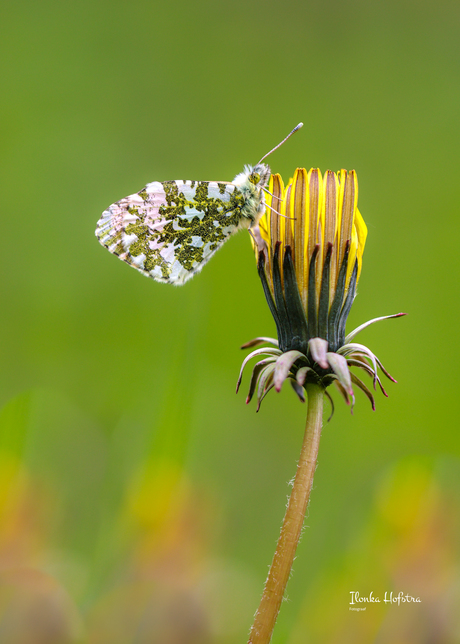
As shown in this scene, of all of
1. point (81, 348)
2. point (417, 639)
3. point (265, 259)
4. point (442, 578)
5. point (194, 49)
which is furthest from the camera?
point (194, 49)

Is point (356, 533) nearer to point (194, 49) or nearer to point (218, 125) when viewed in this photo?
point (218, 125)

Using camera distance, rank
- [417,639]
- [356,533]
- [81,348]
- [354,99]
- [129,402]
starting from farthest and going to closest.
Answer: [354,99] → [81,348] → [129,402] → [356,533] → [417,639]

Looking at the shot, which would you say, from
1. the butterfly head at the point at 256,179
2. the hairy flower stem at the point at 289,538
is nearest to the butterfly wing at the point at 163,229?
the butterfly head at the point at 256,179

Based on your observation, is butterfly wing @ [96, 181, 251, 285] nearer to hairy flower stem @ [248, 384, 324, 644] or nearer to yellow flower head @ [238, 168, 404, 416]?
yellow flower head @ [238, 168, 404, 416]

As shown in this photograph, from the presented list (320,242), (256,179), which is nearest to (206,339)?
(256,179)

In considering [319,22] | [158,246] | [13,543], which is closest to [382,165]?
[319,22]

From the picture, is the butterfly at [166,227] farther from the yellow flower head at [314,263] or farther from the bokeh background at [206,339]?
the yellow flower head at [314,263]
